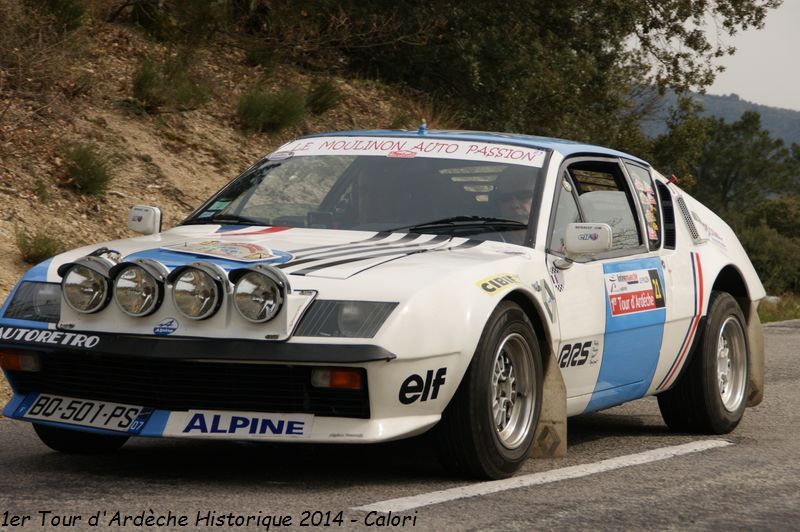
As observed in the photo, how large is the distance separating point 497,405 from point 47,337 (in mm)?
1831

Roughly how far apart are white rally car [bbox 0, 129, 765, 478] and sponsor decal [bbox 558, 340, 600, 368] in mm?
11

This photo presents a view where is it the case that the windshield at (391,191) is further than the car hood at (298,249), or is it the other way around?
the windshield at (391,191)

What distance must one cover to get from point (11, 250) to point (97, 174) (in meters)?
1.60

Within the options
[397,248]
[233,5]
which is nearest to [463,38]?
[233,5]

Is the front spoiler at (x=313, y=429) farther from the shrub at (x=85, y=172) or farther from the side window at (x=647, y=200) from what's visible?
the shrub at (x=85, y=172)

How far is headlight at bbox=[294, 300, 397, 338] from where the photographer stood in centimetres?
495

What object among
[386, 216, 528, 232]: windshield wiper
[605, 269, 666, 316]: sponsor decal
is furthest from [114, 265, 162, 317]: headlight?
[605, 269, 666, 316]: sponsor decal

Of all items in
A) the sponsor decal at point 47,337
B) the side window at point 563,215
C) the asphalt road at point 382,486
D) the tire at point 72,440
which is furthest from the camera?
the side window at point 563,215

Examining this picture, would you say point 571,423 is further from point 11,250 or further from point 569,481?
point 11,250

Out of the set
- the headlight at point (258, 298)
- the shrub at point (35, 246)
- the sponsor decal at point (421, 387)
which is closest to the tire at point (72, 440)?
the headlight at point (258, 298)

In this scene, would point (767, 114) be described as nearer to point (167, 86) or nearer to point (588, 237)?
point (167, 86)

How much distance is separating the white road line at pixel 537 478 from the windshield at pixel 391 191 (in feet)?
3.54

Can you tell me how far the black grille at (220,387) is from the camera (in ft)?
16.5

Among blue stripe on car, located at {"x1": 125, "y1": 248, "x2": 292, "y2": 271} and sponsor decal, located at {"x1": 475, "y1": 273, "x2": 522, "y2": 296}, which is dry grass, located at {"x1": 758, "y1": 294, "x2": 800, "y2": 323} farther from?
blue stripe on car, located at {"x1": 125, "y1": 248, "x2": 292, "y2": 271}
